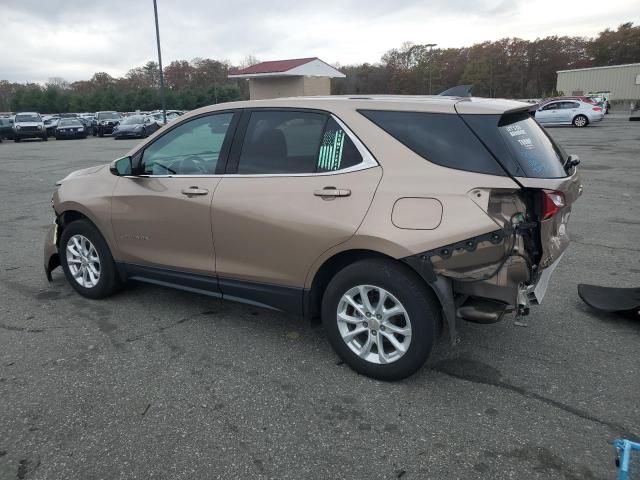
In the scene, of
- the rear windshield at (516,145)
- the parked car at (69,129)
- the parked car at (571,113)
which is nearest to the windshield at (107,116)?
the parked car at (69,129)

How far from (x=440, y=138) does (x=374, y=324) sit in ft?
3.96

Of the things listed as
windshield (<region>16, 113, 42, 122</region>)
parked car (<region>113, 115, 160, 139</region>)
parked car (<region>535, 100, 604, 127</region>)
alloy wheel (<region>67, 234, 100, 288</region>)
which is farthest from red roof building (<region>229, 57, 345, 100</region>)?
alloy wheel (<region>67, 234, 100, 288</region>)

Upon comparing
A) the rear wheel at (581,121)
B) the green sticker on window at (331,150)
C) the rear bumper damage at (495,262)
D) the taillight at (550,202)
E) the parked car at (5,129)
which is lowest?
the rear bumper damage at (495,262)

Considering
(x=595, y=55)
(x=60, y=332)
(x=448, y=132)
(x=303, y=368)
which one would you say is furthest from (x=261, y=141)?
(x=595, y=55)

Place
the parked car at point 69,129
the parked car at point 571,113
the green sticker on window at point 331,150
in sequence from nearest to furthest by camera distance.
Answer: the green sticker on window at point 331,150 < the parked car at point 571,113 < the parked car at point 69,129

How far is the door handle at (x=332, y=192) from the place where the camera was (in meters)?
3.20

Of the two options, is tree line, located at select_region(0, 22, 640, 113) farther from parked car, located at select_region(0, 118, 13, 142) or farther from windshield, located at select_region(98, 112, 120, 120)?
parked car, located at select_region(0, 118, 13, 142)

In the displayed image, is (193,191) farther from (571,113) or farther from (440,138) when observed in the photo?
(571,113)

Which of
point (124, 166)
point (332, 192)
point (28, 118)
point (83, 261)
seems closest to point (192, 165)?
point (124, 166)

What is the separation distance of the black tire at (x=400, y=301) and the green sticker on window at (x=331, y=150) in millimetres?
670

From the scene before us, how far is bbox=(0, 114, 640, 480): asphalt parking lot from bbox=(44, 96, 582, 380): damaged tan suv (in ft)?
1.21

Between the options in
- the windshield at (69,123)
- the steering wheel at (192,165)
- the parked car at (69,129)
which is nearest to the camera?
the steering wheel at (192,165)

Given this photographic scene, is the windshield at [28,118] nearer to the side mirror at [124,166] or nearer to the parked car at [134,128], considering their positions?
the parked car at [134,128]

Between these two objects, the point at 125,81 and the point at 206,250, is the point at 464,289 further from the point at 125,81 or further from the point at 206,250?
the point at 125,81
